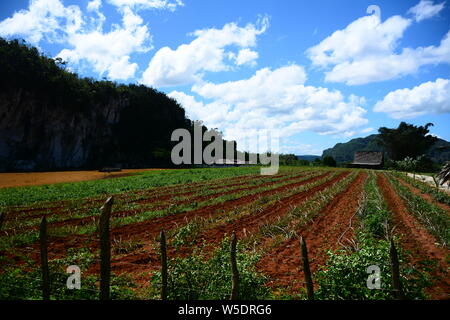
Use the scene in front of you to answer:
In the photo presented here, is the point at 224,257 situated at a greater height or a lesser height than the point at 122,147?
lesser

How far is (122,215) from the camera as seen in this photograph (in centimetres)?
1345

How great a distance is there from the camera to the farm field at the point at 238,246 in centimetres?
504

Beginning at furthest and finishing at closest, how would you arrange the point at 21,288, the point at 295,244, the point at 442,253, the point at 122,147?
the point at 122,147, the point at 295,244, the point at 442,253, the point at 21,288

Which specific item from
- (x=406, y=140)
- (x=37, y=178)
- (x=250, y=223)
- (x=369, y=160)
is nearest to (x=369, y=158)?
(x=369, y=160)

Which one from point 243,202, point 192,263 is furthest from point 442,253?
point 243,202

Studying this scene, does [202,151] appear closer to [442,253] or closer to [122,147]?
[122,147]

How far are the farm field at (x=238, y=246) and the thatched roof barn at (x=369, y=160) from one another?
54.7 meters

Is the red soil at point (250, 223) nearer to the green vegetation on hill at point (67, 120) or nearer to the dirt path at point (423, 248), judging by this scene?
the dirt path at point (423, 248)

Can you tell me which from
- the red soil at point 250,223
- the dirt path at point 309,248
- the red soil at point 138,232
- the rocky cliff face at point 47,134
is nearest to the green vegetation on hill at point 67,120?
the rocky cliff face at point 47,134

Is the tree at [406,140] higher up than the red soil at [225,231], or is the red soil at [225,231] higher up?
the tree at [406,140]

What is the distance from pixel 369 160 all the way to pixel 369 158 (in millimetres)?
740

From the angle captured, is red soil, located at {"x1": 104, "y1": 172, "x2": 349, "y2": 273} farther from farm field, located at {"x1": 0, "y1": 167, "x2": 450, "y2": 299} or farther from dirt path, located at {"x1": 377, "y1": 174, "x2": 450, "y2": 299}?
dirt path, located at {"x1": 377, "y1": 174, "x2": 450, "y2": 299}

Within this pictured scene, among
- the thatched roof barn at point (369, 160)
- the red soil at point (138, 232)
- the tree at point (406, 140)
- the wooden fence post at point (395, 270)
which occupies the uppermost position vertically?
the tree at point (406, 140)
